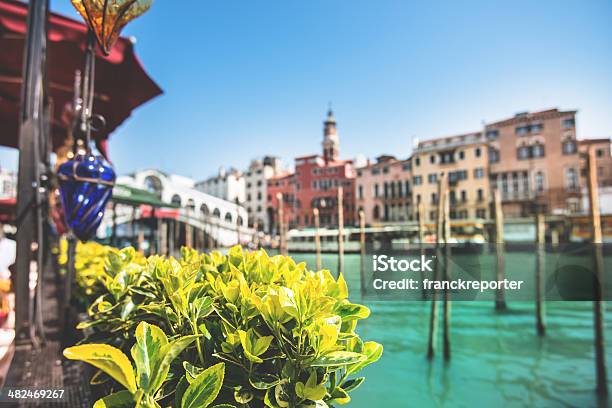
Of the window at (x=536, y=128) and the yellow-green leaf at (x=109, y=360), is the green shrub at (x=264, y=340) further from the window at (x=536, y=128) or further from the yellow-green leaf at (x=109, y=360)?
the window at (x=536, y=128)

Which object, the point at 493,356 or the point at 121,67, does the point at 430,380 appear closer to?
the point at 493,356

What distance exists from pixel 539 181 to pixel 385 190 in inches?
486

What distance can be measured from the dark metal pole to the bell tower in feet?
134

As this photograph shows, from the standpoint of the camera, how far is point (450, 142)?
107ft

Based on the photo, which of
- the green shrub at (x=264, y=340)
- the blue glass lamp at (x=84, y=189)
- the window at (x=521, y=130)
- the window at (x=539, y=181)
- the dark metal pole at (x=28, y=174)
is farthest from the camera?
the window at (x=521, y=130)

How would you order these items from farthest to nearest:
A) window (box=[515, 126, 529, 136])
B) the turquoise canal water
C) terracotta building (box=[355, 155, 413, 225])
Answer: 1. terracotta building (box=[355, 155, 413, 225])
2. window (box=[515, 126, 529, 136])
3. the turquoise canal water

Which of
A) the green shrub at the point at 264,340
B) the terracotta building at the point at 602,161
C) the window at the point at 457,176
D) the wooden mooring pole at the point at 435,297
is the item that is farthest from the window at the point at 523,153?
the green shrub at the point at 264,340

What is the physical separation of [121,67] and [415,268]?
10.1 ft

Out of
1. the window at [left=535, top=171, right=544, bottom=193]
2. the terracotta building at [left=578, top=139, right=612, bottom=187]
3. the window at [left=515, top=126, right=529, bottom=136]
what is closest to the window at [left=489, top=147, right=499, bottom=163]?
the window at [left=515, top=126, right=529, bottom=136]

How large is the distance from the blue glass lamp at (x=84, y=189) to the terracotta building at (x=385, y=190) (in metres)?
34.8

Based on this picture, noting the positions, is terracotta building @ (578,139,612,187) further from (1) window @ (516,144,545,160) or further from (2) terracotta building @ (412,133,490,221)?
(2) terracotta building @ (412,133,490,221)

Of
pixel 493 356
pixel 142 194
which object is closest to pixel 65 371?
pixel 142 194

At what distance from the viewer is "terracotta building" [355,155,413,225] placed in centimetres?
3569

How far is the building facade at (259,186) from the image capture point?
45.7 meters
